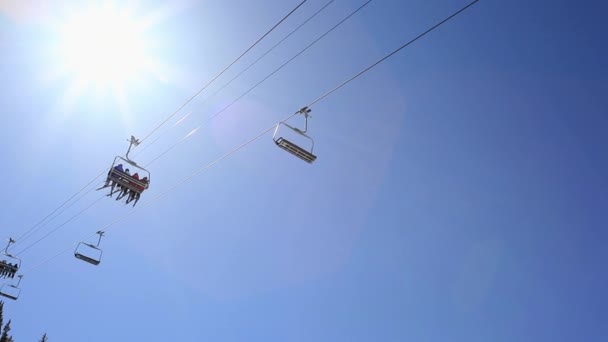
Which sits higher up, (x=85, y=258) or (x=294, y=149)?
(x=85, y=258)

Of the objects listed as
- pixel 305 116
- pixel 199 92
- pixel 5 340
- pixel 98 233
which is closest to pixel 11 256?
pixel 98 233

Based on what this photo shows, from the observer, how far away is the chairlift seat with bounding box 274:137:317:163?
10.3 m

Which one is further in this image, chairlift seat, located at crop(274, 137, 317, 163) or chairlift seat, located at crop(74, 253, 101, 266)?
chairlift seat, located at crop(74, 253, 101, 266)

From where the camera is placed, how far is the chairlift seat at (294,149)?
1030cm

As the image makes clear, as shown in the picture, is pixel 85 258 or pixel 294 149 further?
pixel 85 258

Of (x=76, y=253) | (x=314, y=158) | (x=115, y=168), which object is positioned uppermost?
(x=115, y=168)

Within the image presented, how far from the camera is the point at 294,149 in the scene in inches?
408

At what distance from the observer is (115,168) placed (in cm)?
1653

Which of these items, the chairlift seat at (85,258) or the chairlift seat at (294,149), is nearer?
the chairlift seat at (294,149)

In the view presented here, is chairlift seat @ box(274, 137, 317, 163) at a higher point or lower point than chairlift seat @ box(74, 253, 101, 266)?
lower

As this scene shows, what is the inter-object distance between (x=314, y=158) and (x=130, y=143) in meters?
9.30

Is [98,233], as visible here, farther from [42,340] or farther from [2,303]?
[42,340]

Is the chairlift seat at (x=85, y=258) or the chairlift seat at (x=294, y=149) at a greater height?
the chairlift seat at (x=85, y=258)

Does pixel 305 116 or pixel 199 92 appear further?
pixel 199 92
